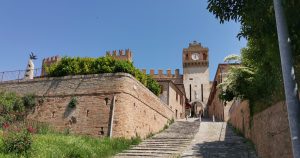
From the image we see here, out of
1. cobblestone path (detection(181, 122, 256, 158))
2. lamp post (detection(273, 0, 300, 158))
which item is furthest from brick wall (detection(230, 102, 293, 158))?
lamp post (detection(273, 0, 300, 158))

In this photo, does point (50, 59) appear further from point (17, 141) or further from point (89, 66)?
point (17, 141)

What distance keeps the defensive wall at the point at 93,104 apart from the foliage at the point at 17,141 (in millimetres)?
5947

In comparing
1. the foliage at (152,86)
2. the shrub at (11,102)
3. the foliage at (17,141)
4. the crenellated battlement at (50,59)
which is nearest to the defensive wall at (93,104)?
the shrub at (11,102)

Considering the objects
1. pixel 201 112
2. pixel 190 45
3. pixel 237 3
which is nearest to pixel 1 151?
pixel 237 3

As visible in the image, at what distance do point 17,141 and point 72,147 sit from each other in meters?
2.39

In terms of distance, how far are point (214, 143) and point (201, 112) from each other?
33393 mm

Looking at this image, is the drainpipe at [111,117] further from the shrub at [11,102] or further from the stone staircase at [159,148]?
the shrub at [11,102]

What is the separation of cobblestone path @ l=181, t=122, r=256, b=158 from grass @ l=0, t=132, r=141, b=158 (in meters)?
3.23

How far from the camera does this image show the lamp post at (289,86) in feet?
13.1

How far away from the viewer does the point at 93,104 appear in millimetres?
17656

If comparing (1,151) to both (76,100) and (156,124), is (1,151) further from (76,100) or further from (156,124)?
(156,124)

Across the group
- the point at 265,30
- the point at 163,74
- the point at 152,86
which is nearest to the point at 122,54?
the point at 163,74

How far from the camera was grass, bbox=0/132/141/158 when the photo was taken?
11289 millimetres

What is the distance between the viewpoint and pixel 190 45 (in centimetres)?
5519
